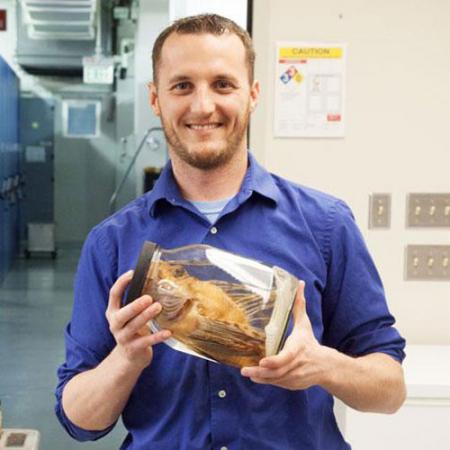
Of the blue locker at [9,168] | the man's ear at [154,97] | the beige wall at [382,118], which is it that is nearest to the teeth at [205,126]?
the man's ear at [154,97]

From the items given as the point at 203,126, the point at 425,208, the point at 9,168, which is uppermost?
the point at 203,126

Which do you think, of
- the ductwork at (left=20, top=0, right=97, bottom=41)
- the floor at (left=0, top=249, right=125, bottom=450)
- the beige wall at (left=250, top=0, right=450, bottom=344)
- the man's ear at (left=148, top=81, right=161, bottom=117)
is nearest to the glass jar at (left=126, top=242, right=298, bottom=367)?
the man's ear at (left=148, top=81, right=161, bottom=117)

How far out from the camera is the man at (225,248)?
129 cm

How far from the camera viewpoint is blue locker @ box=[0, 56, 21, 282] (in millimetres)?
8680

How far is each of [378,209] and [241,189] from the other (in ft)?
4.06

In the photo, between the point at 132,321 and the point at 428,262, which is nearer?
the point at 132,321

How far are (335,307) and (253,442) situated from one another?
29 cm

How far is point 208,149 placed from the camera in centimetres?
130

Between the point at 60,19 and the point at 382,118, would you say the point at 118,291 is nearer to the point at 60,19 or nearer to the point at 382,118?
the point at 382,118

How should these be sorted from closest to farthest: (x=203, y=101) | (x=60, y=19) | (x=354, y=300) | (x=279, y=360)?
(x=279, y=360)
(x=203, y=101)
(x=354, y=300)
(x=60, y=19)

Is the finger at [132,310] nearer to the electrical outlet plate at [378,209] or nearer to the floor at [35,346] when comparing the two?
the electrical outlet plate at [378,209]

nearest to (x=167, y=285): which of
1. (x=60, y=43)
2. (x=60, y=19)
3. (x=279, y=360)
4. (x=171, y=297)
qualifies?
(x=171, y=297)

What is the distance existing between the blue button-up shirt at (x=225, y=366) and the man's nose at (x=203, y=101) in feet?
0.60

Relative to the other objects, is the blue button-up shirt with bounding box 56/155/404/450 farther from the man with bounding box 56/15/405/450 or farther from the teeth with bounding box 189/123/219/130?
the teeth with bounding box 189/123/219/130
